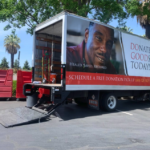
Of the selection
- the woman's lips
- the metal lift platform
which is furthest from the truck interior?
the woman's lips

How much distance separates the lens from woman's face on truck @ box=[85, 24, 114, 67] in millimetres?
7188

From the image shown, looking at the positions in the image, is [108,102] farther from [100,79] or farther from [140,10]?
[140,10]

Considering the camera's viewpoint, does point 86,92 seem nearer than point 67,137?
No

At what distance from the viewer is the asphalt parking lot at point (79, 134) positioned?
4262 mm

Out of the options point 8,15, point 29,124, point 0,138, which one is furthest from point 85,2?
point 0,138

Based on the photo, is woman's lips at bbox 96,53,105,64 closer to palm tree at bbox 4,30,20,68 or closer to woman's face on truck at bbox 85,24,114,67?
woman's face on truck at bbox 85,24,114,67

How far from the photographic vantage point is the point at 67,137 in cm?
482

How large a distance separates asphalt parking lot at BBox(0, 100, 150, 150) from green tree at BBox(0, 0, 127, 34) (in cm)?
702

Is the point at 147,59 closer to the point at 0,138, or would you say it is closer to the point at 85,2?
the point at 85,2

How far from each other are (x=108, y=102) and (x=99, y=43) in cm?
260

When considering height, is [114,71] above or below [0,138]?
above

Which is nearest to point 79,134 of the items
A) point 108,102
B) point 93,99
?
point 93,99

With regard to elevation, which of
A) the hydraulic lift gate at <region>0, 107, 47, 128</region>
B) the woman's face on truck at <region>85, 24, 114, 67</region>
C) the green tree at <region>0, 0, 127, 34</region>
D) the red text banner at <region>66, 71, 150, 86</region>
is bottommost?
the hydraulic lift gate at <region>0, 107, 47, 128</region>

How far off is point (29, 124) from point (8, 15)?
794 cm
